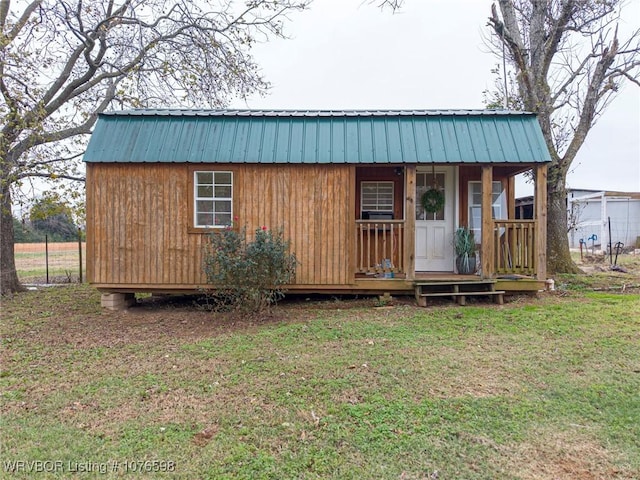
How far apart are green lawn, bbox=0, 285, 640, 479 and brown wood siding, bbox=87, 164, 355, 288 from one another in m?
1.15

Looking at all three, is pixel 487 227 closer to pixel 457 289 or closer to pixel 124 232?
pixel 457 289

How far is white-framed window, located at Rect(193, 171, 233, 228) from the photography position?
680cm

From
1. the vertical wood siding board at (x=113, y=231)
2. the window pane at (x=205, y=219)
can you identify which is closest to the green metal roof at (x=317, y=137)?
the vertical wood siding board at (x=113, y=231)

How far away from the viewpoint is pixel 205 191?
6.82 meters

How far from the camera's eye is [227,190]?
6816mm

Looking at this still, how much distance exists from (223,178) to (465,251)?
15.0 ft

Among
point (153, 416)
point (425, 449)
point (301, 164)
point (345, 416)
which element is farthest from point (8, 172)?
point (425, 449)

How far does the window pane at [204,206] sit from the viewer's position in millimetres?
6819

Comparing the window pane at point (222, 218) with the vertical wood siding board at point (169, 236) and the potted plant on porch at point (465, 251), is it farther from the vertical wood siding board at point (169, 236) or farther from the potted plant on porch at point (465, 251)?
the potted plant on porch at point (465, 251)

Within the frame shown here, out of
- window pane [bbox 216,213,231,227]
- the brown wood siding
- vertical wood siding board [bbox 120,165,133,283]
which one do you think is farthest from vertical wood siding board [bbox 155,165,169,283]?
window pane [bbox 216,213,231,227]

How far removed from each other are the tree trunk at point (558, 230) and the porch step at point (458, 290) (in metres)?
3.95

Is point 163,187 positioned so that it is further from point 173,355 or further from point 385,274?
point 385,274

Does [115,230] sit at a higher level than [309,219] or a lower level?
lower

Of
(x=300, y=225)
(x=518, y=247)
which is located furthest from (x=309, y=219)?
(x=518, y=247)
